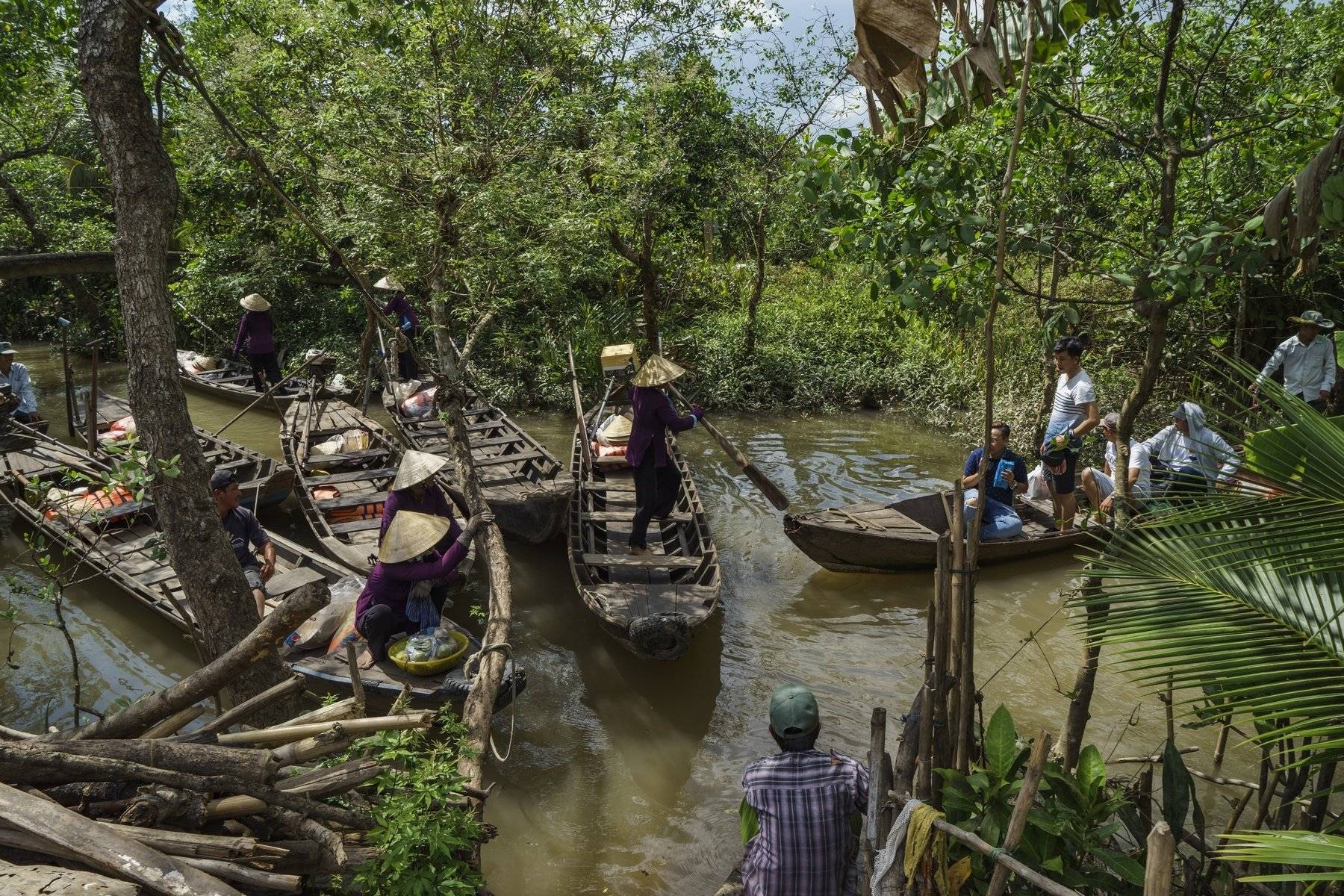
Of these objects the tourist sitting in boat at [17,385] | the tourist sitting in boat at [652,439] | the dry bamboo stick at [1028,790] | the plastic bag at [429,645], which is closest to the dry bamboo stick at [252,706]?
the plastic bag at [429,645]

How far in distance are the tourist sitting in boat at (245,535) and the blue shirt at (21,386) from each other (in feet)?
16.5

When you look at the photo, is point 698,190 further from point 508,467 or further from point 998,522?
point 998,522

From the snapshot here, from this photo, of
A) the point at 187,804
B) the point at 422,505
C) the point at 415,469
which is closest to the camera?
the point at 187,804

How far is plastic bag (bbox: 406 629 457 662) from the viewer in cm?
534

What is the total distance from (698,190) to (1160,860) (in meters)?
16.0

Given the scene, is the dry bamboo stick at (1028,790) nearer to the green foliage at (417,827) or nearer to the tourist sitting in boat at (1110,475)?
the green foliage at (417,827)

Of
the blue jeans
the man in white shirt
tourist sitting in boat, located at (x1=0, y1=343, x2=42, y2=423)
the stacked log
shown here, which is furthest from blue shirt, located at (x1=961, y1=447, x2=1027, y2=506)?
tourist sitting in boat, located at (x1=0, y1=343, x2=42, y2=423)

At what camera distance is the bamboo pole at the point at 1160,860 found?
1.86 meters

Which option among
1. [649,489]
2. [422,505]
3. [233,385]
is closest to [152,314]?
[422,505]

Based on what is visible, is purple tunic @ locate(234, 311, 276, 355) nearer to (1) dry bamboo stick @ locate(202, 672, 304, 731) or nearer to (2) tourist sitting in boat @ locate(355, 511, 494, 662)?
(2) tourist sitting in boat @ locate(355, 511, 494, 662)

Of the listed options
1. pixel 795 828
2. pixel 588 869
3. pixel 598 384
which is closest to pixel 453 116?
pixel 598 384

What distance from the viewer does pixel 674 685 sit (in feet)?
22.4

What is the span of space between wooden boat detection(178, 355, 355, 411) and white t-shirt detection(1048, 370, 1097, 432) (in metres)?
A: 9.90

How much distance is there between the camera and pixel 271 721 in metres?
4.40
